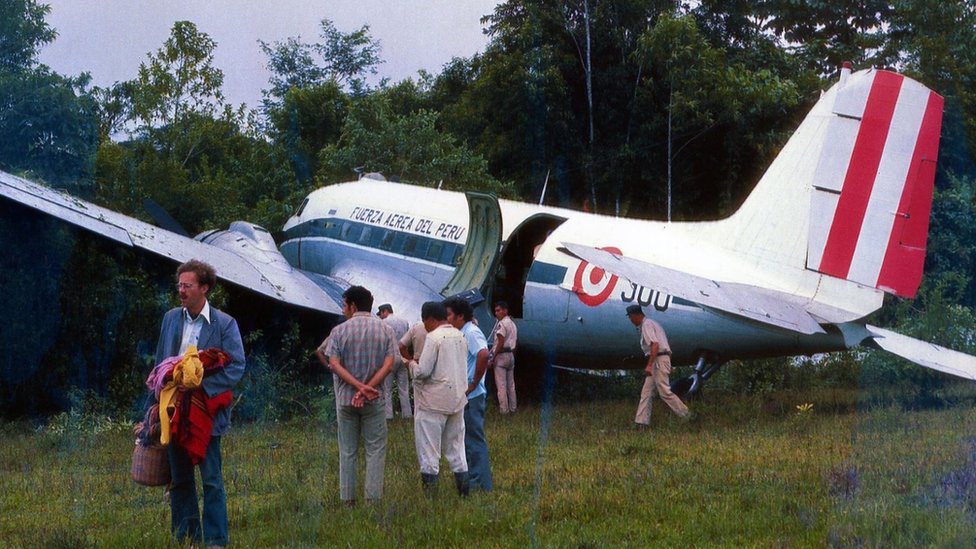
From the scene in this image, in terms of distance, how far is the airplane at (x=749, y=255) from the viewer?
42.4 ft

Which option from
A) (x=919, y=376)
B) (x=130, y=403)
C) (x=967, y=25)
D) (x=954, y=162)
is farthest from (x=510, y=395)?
(x=967, y=25)

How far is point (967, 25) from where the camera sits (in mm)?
31328

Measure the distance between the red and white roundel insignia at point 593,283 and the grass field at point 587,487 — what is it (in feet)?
4.99

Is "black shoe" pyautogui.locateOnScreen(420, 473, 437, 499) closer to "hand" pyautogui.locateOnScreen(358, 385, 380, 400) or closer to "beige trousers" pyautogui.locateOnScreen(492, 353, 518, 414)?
"hand" pyautogui.locateOnScreen(358, 385, 380, 400)

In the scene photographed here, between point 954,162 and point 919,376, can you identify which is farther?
point 954,162

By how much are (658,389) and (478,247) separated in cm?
394

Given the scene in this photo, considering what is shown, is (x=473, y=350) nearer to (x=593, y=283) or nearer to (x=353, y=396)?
(x=353, y=396)

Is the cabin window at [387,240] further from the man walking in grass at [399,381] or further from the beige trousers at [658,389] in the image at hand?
the beige trousers at [658,389]

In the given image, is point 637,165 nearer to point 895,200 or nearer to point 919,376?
point 919,376

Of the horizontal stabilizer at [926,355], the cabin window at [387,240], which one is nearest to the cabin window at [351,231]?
the cabin window at [387,240]

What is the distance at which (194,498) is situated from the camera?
23.8 feet

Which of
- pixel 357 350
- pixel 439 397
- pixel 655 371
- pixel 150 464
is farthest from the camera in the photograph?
pixel 655 371

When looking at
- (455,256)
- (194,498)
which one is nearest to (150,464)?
Result: (194,498)

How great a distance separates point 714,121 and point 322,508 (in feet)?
71.5
